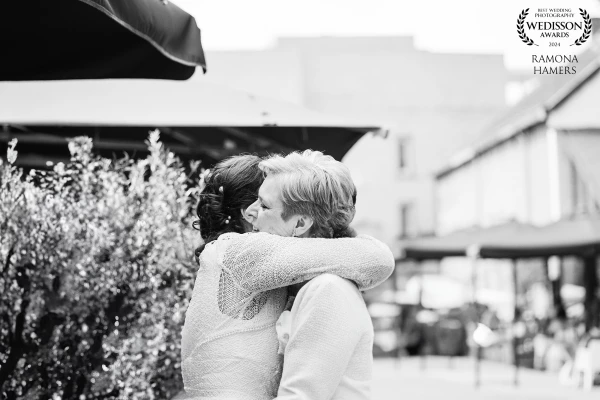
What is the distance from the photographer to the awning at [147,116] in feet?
16.7

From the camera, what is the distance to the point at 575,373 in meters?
14.8

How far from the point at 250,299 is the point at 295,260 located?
192mm

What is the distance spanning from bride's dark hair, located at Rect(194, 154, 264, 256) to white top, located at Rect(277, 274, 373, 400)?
0.63 metres

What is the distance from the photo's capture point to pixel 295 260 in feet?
7.41

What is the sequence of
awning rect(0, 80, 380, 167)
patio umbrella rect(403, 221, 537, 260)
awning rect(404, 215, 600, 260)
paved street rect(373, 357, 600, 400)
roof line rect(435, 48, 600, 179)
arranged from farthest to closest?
roof line rect(435, 48, 600, 179) → patio umbrella rect(403, 221, 537, 260) → awning rect(404, 215, 600, 260) → paved street rect(373, 357, 600, 400) → awning rect(0, 80, 380, 167)

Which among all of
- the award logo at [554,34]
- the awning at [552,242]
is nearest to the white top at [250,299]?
the award logo at [554,34]

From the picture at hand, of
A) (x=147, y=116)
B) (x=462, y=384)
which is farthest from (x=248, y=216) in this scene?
(x=462, y=384)

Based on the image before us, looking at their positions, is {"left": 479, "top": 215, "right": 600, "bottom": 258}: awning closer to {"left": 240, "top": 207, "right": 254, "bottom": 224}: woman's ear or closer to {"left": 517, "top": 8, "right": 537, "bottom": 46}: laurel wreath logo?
{"left": 517, "top": 8, "right": 537, "bottom": 46}: laurel wreath logo

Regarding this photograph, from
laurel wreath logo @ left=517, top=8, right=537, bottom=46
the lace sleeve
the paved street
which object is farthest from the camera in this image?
the paved street

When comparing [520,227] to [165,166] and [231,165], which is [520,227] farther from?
[231,165]

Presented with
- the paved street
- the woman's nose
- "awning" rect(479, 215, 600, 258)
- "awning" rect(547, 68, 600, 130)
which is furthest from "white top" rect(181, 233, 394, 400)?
"awning" rect(547, 68, 600, 130)

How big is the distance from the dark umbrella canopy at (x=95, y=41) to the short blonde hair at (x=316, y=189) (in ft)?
4.12

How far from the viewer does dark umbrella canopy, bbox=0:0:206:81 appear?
148 inches

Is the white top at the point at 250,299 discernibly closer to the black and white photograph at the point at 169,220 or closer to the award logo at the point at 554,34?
the black and white photograph at the point at 169,220
